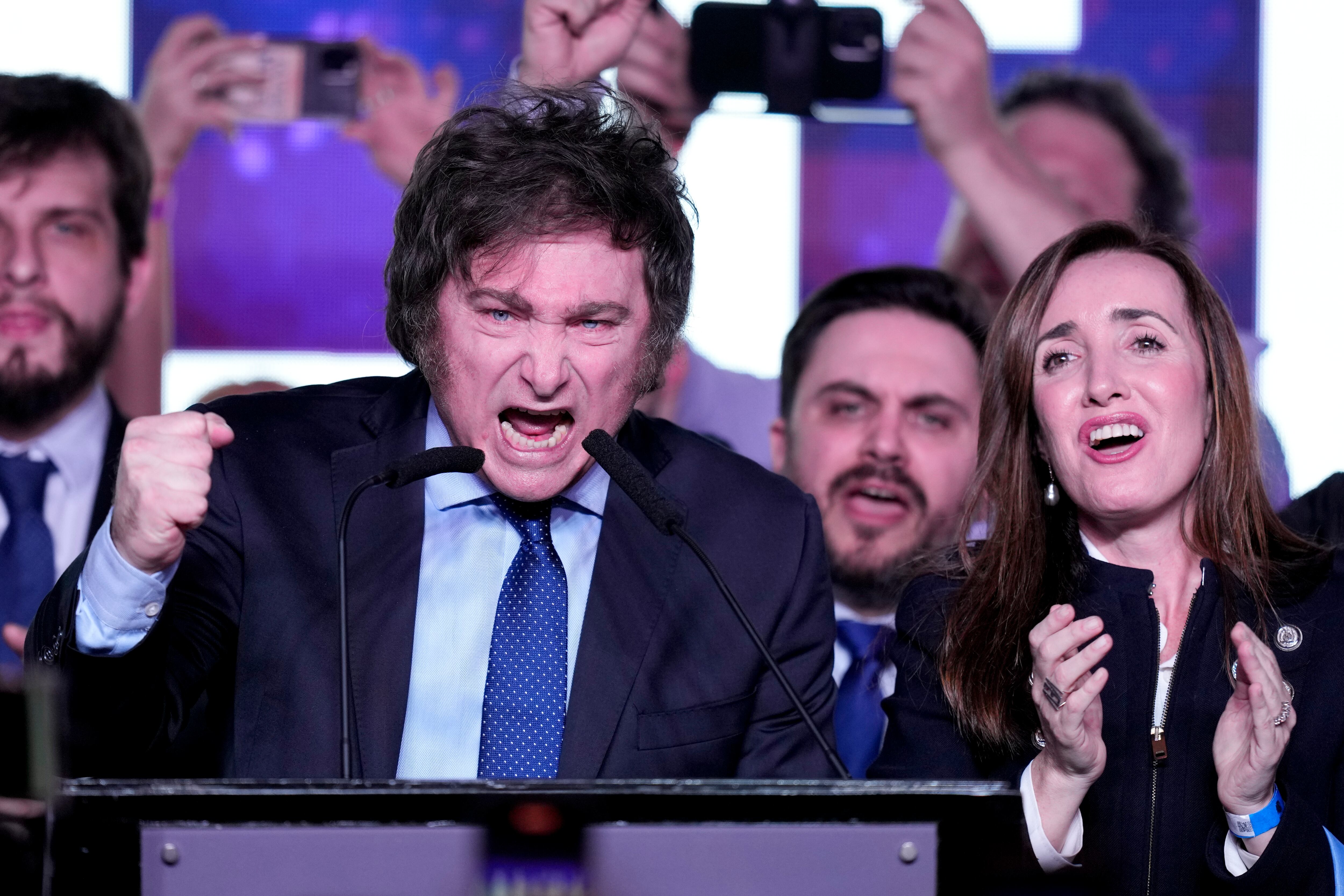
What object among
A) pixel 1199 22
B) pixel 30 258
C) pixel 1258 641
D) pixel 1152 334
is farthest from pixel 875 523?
pixel 30 258

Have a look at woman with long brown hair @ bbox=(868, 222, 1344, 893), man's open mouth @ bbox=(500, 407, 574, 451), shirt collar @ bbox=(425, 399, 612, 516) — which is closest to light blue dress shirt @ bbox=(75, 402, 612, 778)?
shirt collar @ bbox=(425, 399, 612, 516)

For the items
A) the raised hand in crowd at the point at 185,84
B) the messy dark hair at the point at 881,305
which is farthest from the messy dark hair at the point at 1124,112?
the raised hand in crowd at the point at 185,84

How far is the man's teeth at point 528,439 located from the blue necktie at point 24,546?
5.64 feet

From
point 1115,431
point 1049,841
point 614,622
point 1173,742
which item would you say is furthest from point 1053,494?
point 614,622

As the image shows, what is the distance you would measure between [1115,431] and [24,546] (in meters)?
2.46

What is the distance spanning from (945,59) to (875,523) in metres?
1.30

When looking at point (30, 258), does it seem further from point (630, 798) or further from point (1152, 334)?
point (630, 798)

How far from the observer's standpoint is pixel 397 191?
380 centimetres

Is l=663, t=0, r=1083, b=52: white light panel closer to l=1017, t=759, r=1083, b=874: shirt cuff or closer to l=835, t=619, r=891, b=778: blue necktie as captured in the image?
l=835, t=619, r=891, b=778: blue necktie

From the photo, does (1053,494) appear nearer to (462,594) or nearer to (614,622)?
(614,622)

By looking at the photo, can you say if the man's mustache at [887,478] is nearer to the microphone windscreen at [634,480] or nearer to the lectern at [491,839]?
the microphone windscreen at [634,480]

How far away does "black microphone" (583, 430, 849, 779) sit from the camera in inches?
65.5

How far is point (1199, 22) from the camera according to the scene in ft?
12.7

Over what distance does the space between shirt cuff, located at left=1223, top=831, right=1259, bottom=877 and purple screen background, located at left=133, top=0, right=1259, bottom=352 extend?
219cm
